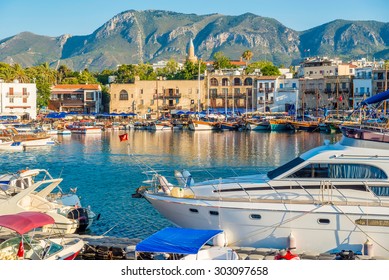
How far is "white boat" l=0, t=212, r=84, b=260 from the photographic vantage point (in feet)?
44.6

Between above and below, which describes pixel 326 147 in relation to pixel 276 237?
above

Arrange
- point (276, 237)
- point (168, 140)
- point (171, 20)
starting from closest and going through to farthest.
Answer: point (276, 237)
point (168, 140)
point (171, 20)

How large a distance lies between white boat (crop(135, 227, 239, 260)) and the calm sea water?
17.3ft

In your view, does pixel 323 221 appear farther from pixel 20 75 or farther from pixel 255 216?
Result: pixel 20 75

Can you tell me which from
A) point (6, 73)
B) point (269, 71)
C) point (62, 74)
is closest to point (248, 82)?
point (269, 71)

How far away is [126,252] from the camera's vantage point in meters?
14.9

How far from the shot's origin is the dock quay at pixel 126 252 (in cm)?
1400

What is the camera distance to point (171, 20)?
13925 centimetres

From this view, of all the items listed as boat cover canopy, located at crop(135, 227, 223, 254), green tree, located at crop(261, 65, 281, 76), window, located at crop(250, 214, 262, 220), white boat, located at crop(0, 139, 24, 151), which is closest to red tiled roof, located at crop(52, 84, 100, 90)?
green tree, located at crop(261, 65, 281, 76)
